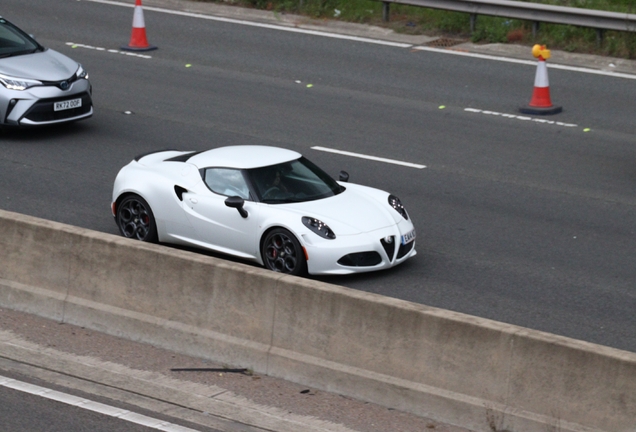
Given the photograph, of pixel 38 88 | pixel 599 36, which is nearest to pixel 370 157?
pixel 38 88

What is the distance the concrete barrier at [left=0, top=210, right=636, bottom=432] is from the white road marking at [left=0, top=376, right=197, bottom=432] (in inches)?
40.5

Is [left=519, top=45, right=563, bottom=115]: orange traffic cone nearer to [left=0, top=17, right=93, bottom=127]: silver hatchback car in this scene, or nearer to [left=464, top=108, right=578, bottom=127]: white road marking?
[left=464, top=108, right=578, bottom=127]: white road marking

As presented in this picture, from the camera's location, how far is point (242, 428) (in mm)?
7312

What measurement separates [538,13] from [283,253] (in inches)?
470

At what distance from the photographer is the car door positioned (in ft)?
34.3

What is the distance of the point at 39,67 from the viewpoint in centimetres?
1530

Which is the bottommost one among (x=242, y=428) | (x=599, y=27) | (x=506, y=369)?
(x=242, y=428)

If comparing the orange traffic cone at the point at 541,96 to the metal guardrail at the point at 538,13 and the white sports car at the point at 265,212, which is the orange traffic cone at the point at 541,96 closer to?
the metal guardrail at the point at 538,13

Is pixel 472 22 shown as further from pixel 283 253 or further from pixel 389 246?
pixel 283 253

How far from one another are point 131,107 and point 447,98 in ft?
16.7

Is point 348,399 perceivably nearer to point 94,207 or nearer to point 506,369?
point 506,369

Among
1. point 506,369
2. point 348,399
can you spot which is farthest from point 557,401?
point 348,399

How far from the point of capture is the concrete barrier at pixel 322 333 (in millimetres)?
6883

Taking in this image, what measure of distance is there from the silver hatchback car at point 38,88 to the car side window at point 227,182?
4969mm
